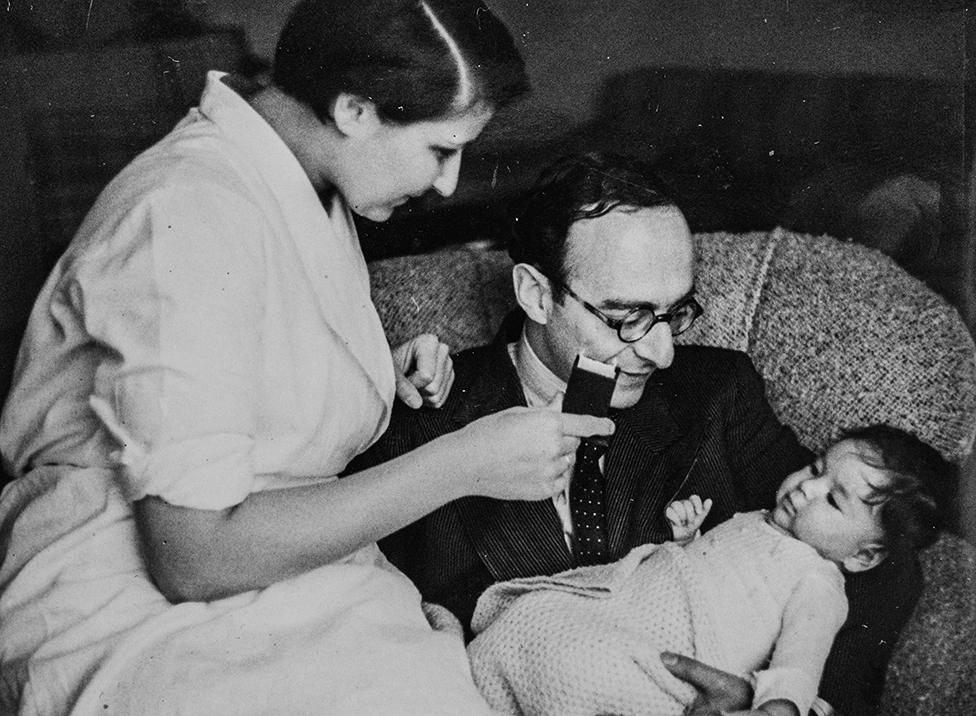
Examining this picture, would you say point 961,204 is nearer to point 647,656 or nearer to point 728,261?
point 728,261

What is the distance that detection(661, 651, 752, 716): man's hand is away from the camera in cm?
120

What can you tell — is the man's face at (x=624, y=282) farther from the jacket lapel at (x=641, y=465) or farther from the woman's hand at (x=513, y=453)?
the woman's hand at (x=513, y=453)

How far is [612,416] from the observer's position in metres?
1.42

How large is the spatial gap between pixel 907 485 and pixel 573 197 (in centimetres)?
61

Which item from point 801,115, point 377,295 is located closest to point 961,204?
point 801,115

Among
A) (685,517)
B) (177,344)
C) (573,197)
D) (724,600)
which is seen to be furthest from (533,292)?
(177,344)

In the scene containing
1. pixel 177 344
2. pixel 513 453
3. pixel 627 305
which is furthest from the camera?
pixel 627 305

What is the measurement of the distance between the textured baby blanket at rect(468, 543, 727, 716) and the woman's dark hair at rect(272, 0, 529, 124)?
25.3 inches

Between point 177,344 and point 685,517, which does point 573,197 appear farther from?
point 177,344

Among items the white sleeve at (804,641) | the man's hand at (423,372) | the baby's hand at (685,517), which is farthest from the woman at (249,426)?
the white sleeve at (804,641)

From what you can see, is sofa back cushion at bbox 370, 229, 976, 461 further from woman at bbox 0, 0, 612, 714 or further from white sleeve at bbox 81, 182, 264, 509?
white sleeve at bbox 81, 182, 264, 509

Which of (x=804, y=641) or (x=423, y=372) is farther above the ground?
(x=423, y=372)

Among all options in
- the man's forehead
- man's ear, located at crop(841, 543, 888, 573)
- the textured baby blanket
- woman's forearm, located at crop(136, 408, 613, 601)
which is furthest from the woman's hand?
man's ear, located at crop(841, 543, 888, 573)

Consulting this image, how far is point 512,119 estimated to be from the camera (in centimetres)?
150
